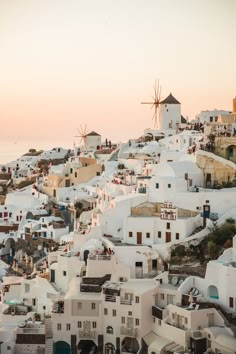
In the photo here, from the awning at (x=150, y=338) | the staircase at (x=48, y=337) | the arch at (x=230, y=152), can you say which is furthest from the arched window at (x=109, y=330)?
the arch at (x=230, y=152)

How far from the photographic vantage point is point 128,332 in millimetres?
17109

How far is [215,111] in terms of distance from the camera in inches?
1241

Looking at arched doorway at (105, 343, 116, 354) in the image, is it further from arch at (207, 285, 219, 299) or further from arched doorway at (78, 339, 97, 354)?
arch at (207, 285, 219, 299)

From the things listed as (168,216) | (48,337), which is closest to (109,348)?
(48,337)

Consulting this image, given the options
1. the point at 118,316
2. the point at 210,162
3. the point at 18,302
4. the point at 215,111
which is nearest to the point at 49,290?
the point at 18,302

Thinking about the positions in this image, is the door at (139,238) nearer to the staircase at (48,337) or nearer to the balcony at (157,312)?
the balcony at (157,312)

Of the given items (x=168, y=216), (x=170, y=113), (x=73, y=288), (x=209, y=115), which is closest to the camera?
(x=73, y=288)

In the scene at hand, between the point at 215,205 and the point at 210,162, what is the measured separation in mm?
2099

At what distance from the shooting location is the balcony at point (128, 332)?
17.0m

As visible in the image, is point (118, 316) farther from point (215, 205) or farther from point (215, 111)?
point (215, 111)

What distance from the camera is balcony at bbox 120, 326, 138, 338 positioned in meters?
17.0

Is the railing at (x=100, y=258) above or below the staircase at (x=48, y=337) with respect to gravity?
above

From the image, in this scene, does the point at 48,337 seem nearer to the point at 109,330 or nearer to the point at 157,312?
the point at 109,330

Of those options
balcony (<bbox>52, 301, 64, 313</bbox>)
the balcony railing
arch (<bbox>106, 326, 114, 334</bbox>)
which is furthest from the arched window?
balcony (<bbox>52, 301, 64, 313</bbox>)
